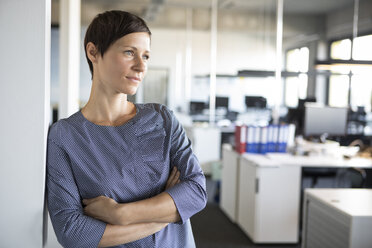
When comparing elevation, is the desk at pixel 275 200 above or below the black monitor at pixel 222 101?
below

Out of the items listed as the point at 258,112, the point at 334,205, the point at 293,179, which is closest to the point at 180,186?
the point at 334,205

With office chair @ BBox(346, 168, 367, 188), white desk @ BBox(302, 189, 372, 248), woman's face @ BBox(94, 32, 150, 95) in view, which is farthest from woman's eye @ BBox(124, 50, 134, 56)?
office chair @ BBox(346, 168, 367, 188)

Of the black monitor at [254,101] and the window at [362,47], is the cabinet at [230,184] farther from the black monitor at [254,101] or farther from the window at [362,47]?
the black monitor at [254,101]

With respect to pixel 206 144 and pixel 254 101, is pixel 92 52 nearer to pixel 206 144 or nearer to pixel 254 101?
pixel 206 144

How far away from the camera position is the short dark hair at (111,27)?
52.7 inches

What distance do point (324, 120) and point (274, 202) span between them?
2013 mm

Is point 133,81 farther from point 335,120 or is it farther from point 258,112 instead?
point 258,112

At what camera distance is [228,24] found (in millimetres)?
12523

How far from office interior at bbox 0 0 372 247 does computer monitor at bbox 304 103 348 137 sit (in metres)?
0.01

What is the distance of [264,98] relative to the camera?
1294cm

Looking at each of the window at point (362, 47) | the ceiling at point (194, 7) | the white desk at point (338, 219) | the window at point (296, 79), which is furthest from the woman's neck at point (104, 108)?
the window at point (296, 79)

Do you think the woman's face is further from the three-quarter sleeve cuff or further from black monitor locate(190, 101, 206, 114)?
black monitor locate(190, 101, 206, 114)

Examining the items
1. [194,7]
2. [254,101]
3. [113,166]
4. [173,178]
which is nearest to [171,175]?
[173,178]

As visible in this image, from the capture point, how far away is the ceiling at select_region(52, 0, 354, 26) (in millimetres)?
11036
